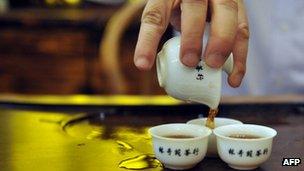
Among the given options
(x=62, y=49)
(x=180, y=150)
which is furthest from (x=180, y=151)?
(x=62, y=49)

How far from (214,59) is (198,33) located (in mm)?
43

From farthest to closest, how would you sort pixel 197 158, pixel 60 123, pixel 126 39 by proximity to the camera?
pixel 126 39 → pixel 60 123 → pixel 197 158

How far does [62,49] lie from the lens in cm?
260

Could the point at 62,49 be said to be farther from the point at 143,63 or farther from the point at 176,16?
the point at 143,63

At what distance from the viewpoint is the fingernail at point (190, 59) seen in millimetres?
791

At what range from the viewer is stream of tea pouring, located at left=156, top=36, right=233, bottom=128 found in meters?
0.81

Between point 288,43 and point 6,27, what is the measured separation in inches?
61.0

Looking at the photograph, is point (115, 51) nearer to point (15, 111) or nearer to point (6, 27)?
point (15, 111)

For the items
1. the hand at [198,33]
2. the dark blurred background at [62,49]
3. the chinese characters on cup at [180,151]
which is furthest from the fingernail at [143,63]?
the dark blurred background at [62,49]

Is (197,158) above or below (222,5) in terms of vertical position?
below

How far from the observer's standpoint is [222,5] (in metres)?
0.83

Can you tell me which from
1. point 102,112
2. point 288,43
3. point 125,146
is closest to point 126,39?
point 288,43

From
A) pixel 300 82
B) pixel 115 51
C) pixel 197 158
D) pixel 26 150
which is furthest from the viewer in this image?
pixel 115 51

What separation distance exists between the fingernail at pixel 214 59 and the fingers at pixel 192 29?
0.02 meters
